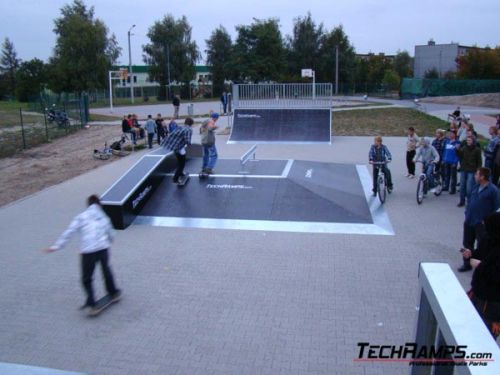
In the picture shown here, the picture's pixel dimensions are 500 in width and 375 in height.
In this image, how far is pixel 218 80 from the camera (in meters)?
75.7

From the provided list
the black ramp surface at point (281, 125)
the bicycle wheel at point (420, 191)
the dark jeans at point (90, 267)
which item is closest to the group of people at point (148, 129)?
the black ramp surface at point (281, 125)

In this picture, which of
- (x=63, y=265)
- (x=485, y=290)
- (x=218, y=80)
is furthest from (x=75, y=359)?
(x=218, y=80)

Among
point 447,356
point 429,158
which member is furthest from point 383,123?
point 447,356

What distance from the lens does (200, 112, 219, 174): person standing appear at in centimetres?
1215

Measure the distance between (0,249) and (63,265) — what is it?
5.95 feet

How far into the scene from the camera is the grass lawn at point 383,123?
26812 mm

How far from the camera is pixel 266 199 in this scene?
1134 centimetres

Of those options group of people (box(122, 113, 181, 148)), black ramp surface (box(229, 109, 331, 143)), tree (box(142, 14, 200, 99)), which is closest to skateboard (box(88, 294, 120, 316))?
group of people (box(122, 113, 181, 148))

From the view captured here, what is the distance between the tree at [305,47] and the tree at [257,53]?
25.9 feet

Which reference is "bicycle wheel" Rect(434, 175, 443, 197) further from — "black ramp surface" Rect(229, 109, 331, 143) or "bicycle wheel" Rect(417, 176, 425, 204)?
"black ramp surface" Rect(229, 109, 331, 143)

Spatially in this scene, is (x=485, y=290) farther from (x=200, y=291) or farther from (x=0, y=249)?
(x=0, y=249)

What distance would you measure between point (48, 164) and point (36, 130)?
10796mm

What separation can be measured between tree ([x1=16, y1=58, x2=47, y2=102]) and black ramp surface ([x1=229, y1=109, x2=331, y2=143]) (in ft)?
175

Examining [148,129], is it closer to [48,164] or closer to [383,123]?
[48,164]
